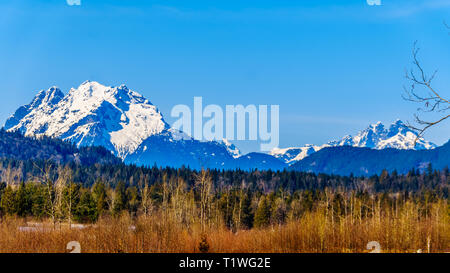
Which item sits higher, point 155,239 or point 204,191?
point 204,191

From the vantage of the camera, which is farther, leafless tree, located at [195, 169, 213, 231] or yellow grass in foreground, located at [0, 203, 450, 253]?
leafless tree, located at [195, 169, 213, 231]

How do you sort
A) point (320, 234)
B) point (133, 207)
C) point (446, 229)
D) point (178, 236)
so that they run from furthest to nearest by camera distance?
1. point (133, 207)
2. point (446, 229)
3. point (320, 234)
4. point (178, 236)

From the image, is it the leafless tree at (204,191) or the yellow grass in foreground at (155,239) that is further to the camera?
the leafless tree at (204,191)

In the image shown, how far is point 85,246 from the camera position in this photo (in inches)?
1316

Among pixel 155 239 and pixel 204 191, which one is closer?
pixel 155 239
